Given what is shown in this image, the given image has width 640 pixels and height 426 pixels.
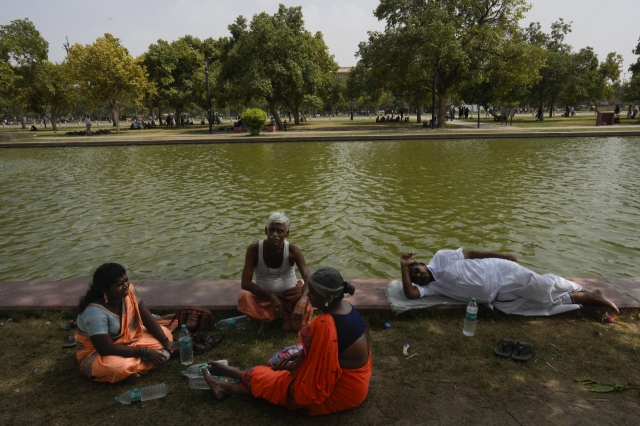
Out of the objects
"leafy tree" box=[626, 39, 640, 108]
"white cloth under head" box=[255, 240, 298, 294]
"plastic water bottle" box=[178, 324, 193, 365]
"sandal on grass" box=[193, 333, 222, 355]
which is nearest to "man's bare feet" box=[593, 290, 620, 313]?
"white cloth under head" box=[255, 240, 298, 294]

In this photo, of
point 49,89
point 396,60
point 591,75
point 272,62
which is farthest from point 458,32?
point 49,89

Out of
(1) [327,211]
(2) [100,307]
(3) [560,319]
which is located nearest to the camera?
(2) [100,307]

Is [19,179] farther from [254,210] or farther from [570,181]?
[570,181]

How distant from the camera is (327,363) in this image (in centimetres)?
283

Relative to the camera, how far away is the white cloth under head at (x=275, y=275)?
4.42 meters

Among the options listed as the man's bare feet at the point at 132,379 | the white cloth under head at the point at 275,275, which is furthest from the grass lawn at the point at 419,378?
the white cloth under head at the point at 275,275

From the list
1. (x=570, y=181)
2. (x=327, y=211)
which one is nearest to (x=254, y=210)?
(x=327, y=211)

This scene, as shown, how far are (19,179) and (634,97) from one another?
49.0m

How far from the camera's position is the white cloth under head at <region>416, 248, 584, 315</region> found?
4277 mm

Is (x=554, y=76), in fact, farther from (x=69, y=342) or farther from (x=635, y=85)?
(x=69, y=342)

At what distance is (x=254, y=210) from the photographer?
9469 mm

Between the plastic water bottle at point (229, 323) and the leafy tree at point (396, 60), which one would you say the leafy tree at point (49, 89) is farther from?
the plastic water bottle at point (229, 323)

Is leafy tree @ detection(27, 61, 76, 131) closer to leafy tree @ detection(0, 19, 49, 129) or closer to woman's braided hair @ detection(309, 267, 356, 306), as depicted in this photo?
leafy tree @ detection(0, 19, 49, 129)

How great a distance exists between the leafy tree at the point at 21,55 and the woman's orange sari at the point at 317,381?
44191 millimetres
